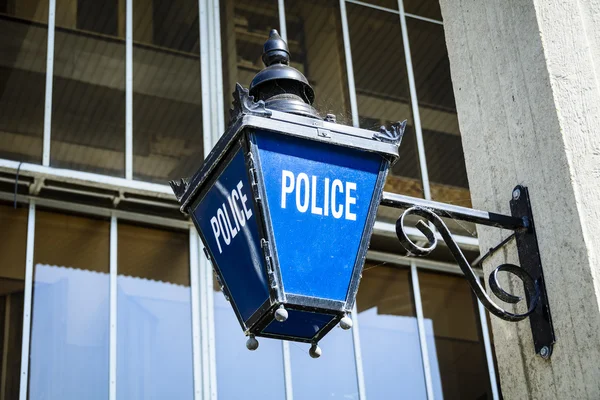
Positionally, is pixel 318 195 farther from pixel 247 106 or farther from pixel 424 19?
pixel 424 19

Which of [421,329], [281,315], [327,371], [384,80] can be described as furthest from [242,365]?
[281,315]

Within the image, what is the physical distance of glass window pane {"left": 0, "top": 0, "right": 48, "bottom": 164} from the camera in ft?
25.6

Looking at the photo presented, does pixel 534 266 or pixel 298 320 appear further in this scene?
pixel 534 266

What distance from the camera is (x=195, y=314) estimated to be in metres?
7.68

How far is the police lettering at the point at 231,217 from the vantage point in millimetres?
3816

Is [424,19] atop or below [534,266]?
atop

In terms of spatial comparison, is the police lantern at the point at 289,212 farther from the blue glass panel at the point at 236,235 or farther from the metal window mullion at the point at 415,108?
the metal window mullion at the point at 415,108

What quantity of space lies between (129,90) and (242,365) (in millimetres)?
2326

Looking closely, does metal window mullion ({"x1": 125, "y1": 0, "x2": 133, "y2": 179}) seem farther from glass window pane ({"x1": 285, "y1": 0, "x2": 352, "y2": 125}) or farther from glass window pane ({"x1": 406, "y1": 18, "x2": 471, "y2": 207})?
glass window pane ({"x1": 406, "y1": 18, "x2": 471, "y2": 207})

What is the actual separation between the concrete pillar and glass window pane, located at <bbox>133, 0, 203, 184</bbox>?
317 cm

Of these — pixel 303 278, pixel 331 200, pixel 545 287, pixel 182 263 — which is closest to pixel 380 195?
pixel 331 200

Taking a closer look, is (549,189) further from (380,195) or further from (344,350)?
(344,350)

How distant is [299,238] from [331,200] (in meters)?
0.21

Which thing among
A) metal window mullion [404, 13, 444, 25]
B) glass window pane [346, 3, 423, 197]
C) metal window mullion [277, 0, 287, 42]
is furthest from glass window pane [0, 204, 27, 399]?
metal window mullion [404, 13, 444, 25]
